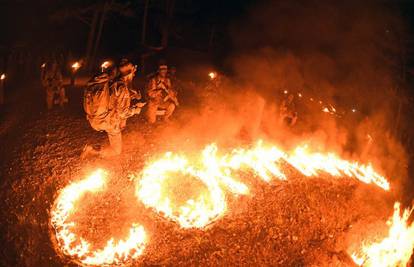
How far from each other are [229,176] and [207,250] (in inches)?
A: 127

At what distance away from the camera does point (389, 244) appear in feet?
30.4

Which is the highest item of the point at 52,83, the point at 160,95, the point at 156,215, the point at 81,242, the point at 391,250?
the point at 160,95

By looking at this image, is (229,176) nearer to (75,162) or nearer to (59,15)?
(75,162)

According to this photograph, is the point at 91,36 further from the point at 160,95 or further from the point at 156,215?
the point at 156,215

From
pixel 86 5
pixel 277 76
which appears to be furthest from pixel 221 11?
pixel 86 5

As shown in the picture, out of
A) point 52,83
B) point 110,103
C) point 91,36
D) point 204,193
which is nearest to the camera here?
point 110,103

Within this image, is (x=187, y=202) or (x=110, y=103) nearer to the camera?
(x=110, y=103)

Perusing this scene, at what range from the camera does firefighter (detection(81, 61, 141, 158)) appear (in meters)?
8.16

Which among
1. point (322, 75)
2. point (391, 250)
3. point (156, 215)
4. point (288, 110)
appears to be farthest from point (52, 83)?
point (322, 75)

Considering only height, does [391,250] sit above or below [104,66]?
below

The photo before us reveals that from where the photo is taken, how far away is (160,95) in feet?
36.5

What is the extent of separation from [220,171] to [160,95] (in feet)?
10.8

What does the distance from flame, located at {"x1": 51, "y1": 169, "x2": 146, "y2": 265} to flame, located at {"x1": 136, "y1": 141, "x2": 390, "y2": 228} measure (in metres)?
1.18

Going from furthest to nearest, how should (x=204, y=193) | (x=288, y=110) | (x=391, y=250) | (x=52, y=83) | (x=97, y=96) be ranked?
(x=288, y=110) → (x=52, y=83) → (x=204, y=193) → (x=391, y=250) → (x=97, y=96)
